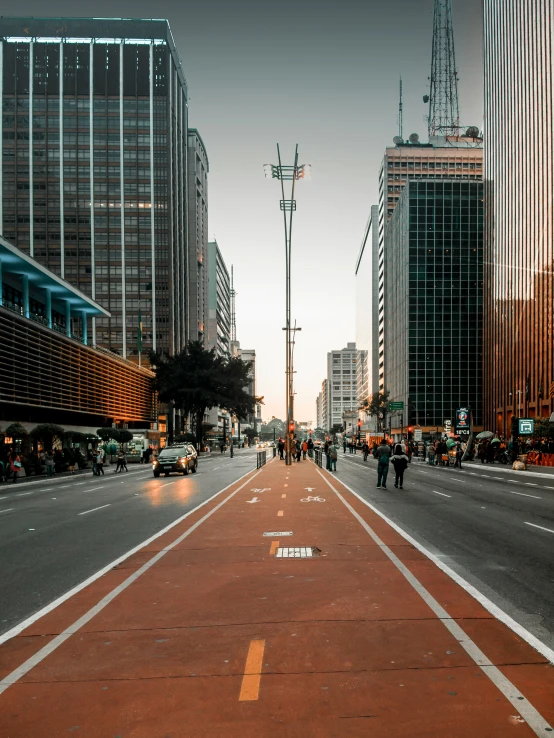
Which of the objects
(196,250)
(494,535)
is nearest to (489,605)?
(494,535)

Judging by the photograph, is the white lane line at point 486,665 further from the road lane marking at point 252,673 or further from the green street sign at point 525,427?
the green street sign at point 525,427

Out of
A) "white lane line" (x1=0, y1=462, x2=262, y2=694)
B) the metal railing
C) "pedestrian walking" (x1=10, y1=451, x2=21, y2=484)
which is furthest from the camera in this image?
the metal railing

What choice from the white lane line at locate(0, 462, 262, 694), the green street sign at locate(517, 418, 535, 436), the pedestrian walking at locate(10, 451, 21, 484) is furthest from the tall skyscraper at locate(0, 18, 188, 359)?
the white lane line at locate(0, 462, 262, 694)

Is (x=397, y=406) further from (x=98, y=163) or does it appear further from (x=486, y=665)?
(x=486, y=665)

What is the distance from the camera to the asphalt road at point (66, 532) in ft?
29.8

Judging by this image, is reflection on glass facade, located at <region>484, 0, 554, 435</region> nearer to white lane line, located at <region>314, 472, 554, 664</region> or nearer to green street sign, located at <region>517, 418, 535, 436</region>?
green street sign, located at <region>517, 418, 535, 436</region>

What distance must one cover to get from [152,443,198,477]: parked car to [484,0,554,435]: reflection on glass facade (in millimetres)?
45455

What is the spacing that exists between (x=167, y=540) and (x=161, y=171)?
128 m

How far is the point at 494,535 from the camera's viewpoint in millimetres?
13594

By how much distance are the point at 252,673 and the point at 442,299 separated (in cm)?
12139

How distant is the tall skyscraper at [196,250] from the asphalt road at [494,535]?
132m

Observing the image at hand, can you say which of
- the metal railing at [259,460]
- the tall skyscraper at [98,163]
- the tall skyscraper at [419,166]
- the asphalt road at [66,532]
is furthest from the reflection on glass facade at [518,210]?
the tall skyscraper at [98,163]

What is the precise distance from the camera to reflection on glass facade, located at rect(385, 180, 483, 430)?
398ft

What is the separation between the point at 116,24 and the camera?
5305 inches
